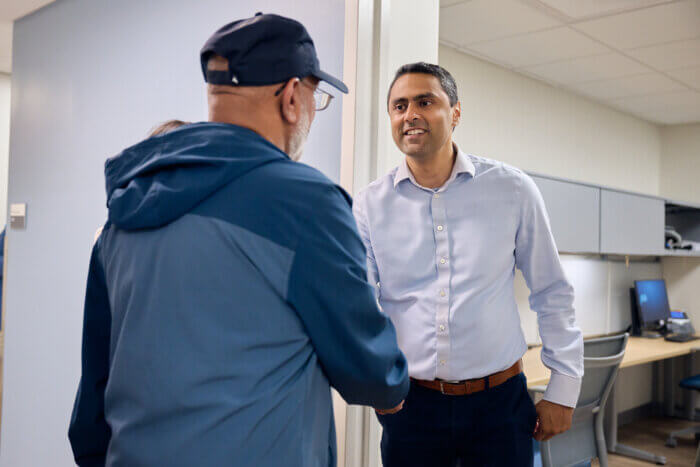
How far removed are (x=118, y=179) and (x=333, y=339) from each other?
16.5 inches

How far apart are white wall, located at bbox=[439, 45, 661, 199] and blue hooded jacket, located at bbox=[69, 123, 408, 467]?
3.06m

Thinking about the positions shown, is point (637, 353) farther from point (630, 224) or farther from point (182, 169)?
point (182, 169)

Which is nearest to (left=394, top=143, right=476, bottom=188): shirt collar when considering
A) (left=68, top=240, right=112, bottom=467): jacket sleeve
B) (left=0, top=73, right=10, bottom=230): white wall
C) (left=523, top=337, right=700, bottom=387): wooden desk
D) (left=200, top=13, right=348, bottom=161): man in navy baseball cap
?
(left=200, top=13, right=348, bottom=161): man in navy baseball cap

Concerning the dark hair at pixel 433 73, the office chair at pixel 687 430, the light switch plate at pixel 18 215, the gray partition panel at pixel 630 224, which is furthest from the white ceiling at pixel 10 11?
the office chair at pixel 687 430

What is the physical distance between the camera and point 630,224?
4.00 meters

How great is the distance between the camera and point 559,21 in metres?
3.22

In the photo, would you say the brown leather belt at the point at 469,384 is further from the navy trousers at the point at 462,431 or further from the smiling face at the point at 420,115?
the smiling face at the point at 420,115

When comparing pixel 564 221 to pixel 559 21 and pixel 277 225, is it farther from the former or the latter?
pixel 277 225

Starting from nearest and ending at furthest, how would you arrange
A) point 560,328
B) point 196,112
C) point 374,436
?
point 560,328, point 374,436, point 196,112

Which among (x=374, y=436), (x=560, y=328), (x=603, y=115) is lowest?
(x=374, y=436)

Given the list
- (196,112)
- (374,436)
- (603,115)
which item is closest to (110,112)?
(196,112)

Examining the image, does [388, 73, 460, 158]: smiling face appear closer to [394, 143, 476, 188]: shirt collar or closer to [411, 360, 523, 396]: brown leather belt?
[394, 143, 476, 188]: shirt collar

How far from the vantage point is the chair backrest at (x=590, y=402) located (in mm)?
2564

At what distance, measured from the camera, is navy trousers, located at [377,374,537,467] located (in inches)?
55.8
